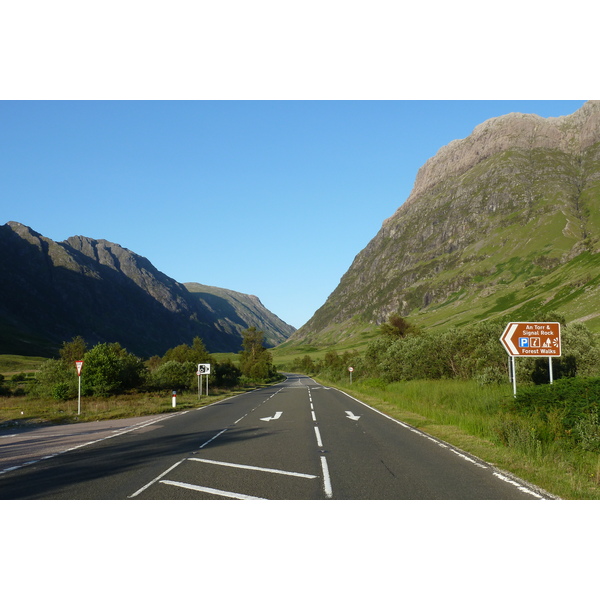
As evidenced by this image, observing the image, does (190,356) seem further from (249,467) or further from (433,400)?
(249,467)

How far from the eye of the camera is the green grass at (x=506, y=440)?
887 cm

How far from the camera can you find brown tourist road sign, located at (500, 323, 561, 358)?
1514 centimetres

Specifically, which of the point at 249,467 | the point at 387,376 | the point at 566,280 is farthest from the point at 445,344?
the point at 566,280

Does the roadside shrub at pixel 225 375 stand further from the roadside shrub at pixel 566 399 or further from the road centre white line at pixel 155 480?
the road centre white line at pixel 155 480

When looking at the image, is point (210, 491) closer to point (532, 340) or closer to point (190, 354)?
point (532, 340)

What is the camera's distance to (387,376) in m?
46.7

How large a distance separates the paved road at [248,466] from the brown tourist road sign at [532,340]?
3.98 metres

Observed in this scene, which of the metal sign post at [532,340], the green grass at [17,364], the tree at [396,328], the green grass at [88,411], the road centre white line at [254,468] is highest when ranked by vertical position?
the tree at [396,328]

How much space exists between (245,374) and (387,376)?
4663cm

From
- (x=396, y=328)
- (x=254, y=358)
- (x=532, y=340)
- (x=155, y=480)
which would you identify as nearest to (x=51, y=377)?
(x=155, y=480)

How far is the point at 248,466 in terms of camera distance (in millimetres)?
10625

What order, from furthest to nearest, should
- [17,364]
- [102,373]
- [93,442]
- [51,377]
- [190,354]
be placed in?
[17,364]
[190,354]
[51,377]
[102,373]
[93,442]

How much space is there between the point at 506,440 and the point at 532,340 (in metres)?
4.20

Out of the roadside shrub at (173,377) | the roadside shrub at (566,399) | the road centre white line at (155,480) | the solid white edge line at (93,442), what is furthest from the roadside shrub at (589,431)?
the roadside shrub at (173,377)
